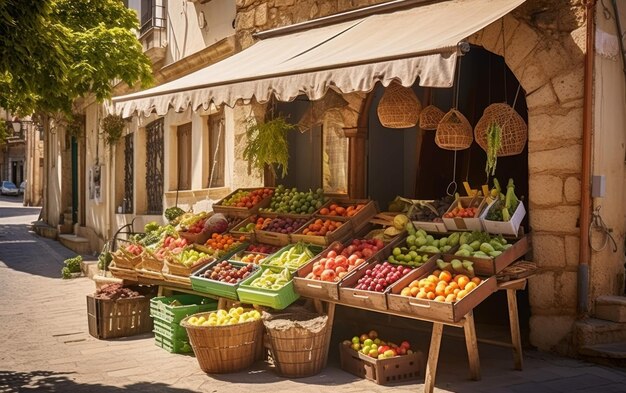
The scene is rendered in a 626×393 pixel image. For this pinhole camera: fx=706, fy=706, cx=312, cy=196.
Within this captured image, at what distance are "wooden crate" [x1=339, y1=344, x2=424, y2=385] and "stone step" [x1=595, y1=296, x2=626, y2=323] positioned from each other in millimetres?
1882

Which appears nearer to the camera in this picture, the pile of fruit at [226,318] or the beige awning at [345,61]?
the beige awning at [345,61]

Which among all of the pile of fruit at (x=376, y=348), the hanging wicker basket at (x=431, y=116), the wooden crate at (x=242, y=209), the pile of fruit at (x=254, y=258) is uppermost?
the hanging wicker basket at (x=431, y=116)

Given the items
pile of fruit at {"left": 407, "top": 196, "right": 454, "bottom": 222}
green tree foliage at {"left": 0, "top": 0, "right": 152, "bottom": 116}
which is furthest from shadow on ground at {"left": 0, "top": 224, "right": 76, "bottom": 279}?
pile of fruit at {"left": 407, "top": 196, "right": 454, "bottom": 222}

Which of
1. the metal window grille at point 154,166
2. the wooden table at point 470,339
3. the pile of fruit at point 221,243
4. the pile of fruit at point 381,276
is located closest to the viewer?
the wooden table at point 470,339

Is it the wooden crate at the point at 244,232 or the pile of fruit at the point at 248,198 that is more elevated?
the pile of fruit at the point at 248,198

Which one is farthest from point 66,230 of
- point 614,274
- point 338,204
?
point 614,274

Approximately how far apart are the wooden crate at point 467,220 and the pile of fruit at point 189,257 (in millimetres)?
2919

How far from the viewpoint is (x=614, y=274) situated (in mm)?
7109

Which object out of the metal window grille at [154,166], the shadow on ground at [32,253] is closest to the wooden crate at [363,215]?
the metal window grille at [154,166]

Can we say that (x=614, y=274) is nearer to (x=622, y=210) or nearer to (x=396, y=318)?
(x=622, y=210)

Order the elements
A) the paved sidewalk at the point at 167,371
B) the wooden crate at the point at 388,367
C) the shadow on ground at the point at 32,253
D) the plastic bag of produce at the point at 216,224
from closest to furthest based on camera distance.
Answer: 1. the paved sidewalk at the point at 167,371
2. the wooden crate at the point at 388,367
3. the plastic bag of produce at the point at 216,224
4. the shadow on ground at the point at 32,253

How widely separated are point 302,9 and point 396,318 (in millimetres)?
4478

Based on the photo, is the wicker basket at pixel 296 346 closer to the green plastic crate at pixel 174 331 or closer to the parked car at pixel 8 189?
the green plastic crate at pixel 174 331

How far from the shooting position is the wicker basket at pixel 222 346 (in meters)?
6.68
